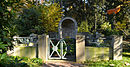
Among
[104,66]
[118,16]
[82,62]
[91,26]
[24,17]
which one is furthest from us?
[91,26]

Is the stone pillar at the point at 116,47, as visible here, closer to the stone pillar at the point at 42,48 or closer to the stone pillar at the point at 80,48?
the stone pillar at the point at 80,48

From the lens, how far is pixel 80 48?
16.5 ft

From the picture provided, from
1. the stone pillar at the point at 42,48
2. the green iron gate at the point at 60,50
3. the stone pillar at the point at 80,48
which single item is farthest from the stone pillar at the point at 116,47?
the stone pillar at the point at 42,48

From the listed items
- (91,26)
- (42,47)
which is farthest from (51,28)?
(91,26)

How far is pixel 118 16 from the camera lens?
957cm

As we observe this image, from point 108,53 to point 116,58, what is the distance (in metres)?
0.47

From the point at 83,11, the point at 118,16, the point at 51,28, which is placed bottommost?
the point at 51,28

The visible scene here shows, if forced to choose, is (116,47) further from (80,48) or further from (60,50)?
(60,50)

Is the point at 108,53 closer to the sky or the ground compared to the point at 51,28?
closer to the ground

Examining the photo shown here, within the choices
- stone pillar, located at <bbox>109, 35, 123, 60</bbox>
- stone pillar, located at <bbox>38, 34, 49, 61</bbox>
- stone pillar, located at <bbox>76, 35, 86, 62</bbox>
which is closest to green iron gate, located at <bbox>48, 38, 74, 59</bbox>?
stone pillar, located at <bbox>38, 34, 49, 61</bbox>

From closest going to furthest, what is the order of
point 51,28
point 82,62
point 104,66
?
point 104,66 → point 82,62 → point 51,28

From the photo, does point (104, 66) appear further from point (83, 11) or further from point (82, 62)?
point (83, 11)

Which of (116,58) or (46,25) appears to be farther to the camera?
(46,25)

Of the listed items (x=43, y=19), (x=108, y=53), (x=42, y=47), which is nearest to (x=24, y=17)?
(x=43, y=19)
